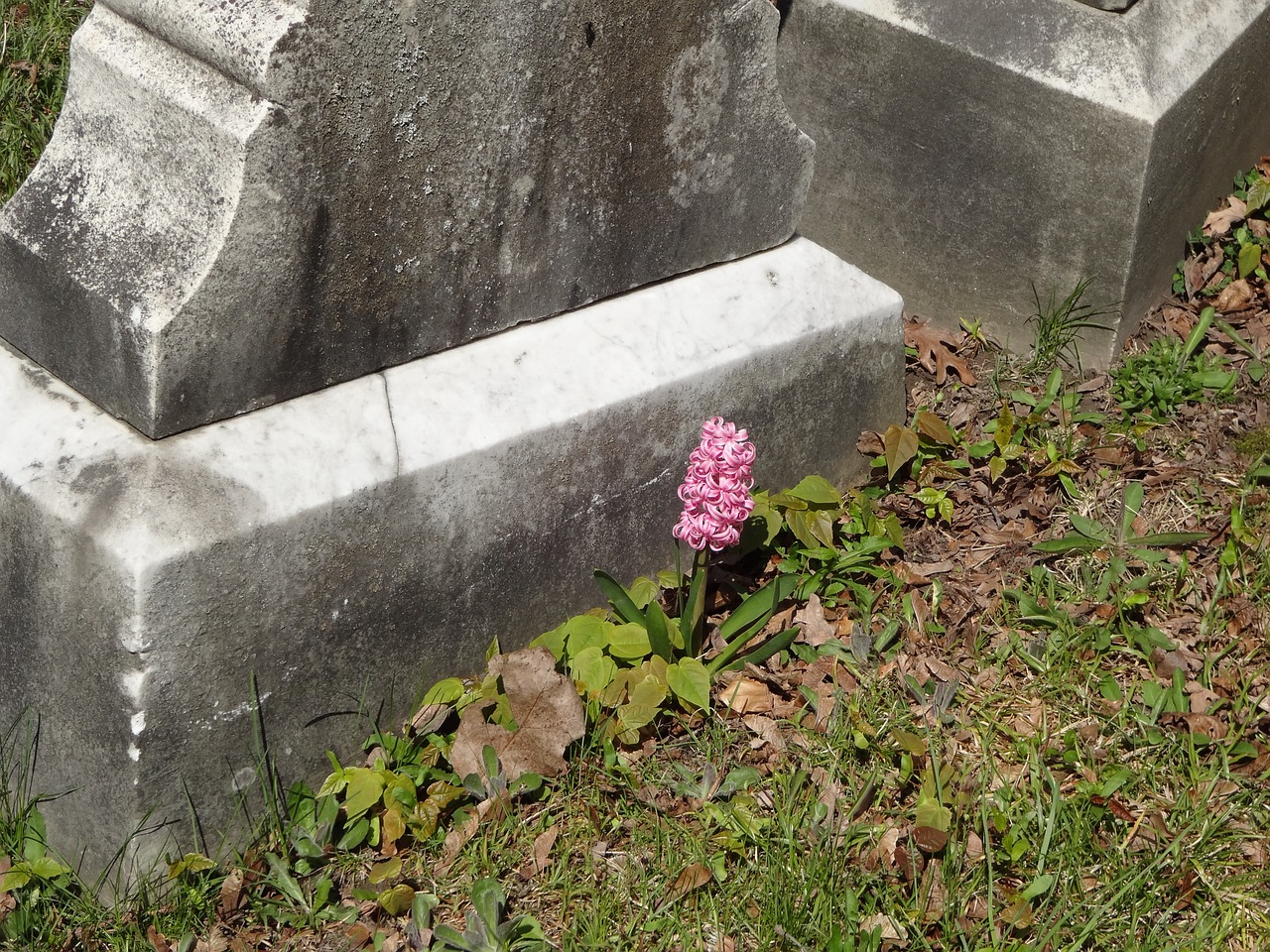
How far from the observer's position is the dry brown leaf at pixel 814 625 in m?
2.83

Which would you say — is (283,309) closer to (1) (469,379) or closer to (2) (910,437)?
(1) (469,379)

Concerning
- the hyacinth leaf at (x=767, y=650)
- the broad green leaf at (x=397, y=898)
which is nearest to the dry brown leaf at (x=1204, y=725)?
the hyacinth leaf at (x=767, y=650)

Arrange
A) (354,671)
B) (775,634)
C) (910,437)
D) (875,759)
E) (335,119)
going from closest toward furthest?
(335,119) → (354,671) → (875,759) → (775,634) → (910,437)

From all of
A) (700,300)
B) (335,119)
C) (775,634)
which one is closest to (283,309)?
(335,119)

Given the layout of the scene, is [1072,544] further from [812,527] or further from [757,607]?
[757,607]

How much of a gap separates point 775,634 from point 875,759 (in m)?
0.37

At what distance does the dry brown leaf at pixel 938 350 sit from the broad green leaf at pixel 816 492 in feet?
2.44

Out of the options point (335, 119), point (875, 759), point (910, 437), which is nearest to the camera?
point (335, 119)

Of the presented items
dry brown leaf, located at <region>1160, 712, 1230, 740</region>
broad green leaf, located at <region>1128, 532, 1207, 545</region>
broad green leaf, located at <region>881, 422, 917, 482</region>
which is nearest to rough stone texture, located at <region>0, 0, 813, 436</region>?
broad green leaf, located at <region>881, 422, 917, 482</region>

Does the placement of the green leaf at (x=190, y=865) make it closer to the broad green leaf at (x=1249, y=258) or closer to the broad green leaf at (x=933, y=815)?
the broad green leaf at (x=933, y=815)

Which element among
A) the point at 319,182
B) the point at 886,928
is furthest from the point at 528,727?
the point at 319,182

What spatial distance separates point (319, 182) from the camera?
2.18 meters

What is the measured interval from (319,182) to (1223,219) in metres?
2.75

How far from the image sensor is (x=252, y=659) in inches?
87.7
